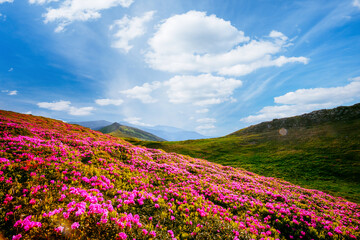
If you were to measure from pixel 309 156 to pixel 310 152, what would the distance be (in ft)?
14.0

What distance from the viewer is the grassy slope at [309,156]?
35.0 metres

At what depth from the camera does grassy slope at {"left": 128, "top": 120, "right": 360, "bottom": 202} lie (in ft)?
115

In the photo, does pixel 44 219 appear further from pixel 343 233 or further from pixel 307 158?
pixel 307 158

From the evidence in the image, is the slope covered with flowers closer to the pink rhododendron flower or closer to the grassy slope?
the pink rhododendron flower

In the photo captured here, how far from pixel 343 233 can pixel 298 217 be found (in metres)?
2.51

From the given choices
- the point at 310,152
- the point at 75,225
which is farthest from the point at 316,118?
the point at 75,225

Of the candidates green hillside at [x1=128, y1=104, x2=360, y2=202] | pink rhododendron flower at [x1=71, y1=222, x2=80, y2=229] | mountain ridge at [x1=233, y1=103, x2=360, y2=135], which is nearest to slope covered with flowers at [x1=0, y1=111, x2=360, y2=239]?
pink rhododendron flower at [x1=71, y1=222, x2=80, y2=229]

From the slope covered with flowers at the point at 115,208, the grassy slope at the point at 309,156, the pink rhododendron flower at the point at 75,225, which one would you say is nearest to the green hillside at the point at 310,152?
the grassy slope at the point at 309,156

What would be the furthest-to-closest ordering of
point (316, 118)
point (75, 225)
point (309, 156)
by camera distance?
point (316, 118) → point (309, 156) → point (75, 225)

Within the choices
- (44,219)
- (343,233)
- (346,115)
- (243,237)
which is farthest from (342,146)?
(44,219)

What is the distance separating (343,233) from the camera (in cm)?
1056

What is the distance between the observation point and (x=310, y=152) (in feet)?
174

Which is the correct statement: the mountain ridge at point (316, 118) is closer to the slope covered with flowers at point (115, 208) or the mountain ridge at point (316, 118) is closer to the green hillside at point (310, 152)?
the green hillside at point (310, 152)

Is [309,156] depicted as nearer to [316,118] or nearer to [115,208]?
[316,118]
